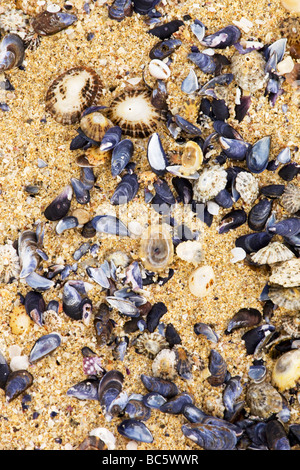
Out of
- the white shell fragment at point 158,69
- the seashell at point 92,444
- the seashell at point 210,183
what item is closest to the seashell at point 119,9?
the white shell fragment at point 158,69

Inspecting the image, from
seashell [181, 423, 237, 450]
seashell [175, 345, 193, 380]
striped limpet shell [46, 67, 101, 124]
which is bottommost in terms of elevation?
seashell [181, 423, 237, 450]

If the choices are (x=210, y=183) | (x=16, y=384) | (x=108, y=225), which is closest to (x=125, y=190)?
(x=108, y=225)

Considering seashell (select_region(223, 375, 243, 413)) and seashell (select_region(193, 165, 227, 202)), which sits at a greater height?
seashell (select_region(193, 165, 227, 202))

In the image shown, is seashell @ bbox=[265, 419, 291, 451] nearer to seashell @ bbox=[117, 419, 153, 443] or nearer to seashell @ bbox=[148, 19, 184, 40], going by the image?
seashell @ bbox=[117, 419, 153, 443]

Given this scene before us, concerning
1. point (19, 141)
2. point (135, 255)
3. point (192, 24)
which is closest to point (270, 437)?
point (135, 255)

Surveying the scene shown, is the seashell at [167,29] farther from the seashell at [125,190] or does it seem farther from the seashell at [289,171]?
the seashell at [289,171]

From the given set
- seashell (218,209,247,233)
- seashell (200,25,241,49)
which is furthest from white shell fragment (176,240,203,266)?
seashell (200,25,241,49)
